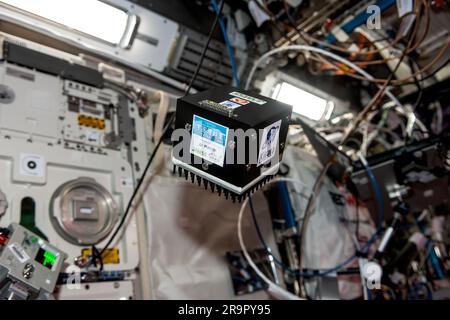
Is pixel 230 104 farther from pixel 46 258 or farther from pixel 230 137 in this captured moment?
pixel 46 258

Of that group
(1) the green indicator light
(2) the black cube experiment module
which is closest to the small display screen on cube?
(1) the green indicator light

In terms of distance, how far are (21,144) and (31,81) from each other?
34 cm

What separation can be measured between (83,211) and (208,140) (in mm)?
846

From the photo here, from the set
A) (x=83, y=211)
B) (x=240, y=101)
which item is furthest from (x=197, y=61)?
(x=240, y=101)

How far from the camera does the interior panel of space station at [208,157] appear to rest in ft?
4.30

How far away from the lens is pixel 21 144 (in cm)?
156

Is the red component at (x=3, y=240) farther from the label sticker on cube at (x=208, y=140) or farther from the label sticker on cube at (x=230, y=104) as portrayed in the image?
the label sticker on cube at (x=230, y=104)

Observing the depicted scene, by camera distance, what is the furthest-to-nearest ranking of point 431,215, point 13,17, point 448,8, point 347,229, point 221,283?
point 431,215, point 347,229, point 448,8, point 221,283, point 13,17

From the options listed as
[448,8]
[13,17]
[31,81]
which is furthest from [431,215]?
[13,17]

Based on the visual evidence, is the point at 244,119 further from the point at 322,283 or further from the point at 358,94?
the point at 358,94

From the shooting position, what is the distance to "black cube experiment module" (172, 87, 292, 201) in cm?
104

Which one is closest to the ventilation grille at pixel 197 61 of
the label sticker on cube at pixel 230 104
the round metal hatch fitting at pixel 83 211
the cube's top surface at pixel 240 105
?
the round metal hatch fitting at pixel 83 211

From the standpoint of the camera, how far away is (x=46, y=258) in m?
1.38

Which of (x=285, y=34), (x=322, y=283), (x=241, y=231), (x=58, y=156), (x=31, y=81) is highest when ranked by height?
(x=285, y=34)
